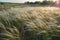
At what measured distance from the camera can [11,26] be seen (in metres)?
4.98

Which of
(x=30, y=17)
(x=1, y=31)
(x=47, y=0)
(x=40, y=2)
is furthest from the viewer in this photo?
(x=40, y=2)

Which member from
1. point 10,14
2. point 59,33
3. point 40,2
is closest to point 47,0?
point 40,2

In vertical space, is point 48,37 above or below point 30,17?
below

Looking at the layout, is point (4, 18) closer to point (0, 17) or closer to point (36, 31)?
point (0, 17)

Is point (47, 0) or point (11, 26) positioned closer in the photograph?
point (11, 26)

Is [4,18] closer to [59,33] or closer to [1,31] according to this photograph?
[1,31]

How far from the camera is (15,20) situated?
5188mm

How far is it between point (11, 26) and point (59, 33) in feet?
3.11

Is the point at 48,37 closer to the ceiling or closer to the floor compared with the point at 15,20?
closer to the floor

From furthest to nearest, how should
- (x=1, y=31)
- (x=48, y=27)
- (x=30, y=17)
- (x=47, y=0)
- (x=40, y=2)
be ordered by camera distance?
(x=40, y=2) → (x=47, y=0) → (x=30, y=17) → (x=48, y=27) → (x=1, y=31)

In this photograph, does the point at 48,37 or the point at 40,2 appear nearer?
the point at 48,37

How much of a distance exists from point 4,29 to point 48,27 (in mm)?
906

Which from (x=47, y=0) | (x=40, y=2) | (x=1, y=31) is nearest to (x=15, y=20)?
(x=1, y=31)

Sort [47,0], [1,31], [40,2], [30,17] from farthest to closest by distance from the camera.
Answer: [40,2] → [47,0] → [30,17] → [1,31]
